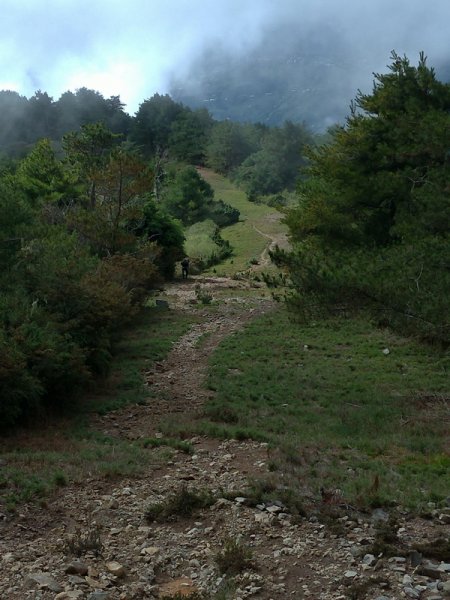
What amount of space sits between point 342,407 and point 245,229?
131 feet

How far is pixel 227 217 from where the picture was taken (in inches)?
2192

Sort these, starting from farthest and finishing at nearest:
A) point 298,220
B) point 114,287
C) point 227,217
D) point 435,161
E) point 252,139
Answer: point 252,139
point 227,217
point 298,220
point 114,287
point 435,161

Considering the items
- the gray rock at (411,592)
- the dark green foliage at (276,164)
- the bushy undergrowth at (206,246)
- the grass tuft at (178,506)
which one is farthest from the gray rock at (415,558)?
the dark green foliage at (276,164)

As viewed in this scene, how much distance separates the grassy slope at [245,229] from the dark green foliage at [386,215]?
624 inches

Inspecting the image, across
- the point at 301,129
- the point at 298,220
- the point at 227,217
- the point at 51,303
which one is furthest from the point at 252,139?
the point at 51,303

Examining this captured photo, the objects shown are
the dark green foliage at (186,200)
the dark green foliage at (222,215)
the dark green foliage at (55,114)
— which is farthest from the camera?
the dark green foliage at (55,114)

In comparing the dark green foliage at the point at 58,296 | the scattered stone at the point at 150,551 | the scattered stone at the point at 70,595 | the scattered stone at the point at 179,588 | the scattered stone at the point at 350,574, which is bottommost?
the scattered stone at the point at 179,588

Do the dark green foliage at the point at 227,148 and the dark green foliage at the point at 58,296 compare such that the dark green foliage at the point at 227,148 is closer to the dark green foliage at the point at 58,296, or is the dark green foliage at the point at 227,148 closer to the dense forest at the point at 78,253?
the dense forest at the point at 78,253

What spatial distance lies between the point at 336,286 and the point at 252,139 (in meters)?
87.4

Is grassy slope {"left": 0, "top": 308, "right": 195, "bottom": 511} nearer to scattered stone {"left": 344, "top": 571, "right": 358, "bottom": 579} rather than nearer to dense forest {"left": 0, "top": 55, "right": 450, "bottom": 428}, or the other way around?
dense forest {"left": 0, "top": 55, "right": 450, "bottom": 428}

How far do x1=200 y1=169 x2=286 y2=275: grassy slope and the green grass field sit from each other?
16.5m

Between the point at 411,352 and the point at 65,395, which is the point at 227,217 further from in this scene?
the point at 65,395

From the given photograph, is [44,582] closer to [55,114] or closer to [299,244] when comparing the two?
[299,244]

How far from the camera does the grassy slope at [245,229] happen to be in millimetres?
40906
